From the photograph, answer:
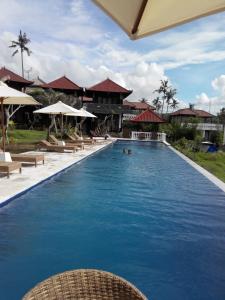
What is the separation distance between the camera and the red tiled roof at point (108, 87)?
1623 inches

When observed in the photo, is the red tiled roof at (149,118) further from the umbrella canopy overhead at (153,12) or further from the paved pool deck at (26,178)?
the umbrella canopy overhead at (153,12)

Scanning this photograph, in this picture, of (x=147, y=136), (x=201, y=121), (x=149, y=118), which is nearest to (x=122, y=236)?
(x=147, y=136)

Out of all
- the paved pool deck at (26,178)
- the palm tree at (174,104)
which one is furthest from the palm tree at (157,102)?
the paved pool deck at (26,178)

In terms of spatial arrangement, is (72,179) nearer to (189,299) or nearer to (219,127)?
(189,299)

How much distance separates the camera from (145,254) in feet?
18.6

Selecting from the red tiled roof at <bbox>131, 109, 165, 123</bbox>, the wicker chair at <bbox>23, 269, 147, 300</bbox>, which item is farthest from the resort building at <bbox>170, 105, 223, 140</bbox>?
the wicker chair at <bbox>23, 269, 147, 300</bbox>

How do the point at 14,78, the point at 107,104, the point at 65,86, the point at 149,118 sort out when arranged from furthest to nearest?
the point at 65,86 → the point at 107,104 → the point at 149,118 → the point at 14,78

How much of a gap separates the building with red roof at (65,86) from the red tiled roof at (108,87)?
149 cm

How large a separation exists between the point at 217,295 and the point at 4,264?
8.79 feet

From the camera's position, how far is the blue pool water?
15.7ft

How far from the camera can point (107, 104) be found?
132ft

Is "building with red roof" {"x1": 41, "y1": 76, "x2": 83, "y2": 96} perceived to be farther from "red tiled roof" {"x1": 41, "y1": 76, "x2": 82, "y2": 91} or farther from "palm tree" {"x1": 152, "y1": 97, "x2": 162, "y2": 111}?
"palm tree" {"x1": 152, "y1": 97, "x2": 162, "y2": 111}

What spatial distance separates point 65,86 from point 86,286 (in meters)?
39.7

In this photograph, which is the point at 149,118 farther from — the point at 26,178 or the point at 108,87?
the point at 26,178
